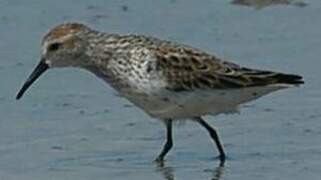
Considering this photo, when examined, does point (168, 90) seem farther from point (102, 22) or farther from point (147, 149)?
point (102, 22)

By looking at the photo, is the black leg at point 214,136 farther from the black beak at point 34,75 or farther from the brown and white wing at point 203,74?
the black beak at point 34,75

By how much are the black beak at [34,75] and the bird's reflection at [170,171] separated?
0.95 m

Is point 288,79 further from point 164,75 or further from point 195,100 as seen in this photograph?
point 164,75

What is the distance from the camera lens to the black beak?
9.99 m

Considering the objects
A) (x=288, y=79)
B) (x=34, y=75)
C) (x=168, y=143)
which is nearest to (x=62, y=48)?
(x=34, y=75)

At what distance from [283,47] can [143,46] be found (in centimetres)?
220

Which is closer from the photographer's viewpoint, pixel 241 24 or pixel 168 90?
pixel 168 90

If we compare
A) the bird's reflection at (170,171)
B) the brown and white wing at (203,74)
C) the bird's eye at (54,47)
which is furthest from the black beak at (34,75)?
the bird's reflection at (170,171)

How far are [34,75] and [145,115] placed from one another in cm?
90

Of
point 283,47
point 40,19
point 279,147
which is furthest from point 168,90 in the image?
point 40,19

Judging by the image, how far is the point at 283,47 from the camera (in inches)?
467

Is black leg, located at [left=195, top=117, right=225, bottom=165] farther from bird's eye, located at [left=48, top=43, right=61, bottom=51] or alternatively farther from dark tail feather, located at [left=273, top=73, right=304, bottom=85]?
bird's eye, located at [left=48, top=43, right=61, bottom=51]

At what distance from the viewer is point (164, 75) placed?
32.0 feet

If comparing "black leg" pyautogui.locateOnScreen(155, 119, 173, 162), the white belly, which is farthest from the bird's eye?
"black leg" pyautogui.locateOnScreen(155, 119, 173, 162)
